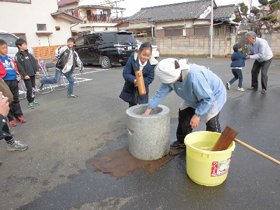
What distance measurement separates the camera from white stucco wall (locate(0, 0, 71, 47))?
1541 centimetres

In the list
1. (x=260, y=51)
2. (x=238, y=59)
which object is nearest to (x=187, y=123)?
(x=260, y=51)

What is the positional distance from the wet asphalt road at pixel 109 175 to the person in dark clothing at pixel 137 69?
2.41ft

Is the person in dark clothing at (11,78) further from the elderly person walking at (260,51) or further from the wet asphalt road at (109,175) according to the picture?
the elderly person walking at (260,51)

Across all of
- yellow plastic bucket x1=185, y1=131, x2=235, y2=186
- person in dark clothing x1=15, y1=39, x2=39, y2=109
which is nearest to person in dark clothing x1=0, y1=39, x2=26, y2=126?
person in dark clothing x1=15, y1=39, x2=39, y2=109

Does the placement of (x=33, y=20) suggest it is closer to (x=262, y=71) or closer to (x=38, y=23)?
(x=38, y=23)

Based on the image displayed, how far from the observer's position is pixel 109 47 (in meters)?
11.4

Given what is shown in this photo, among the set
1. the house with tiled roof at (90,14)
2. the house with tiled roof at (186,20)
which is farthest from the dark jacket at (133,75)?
the house with tiled roof at (90,14)

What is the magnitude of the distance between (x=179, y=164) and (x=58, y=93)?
5493 millimetres

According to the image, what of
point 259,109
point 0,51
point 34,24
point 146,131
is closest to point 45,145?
point 146,131

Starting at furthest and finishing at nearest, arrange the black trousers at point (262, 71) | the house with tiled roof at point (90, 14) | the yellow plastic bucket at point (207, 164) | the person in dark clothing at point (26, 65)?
1. the house with tiled roof at point (90, 14)
2. the black trousers at point (262, 71)
3. the person in dark clothing at point (26, 65)
4. the yellow plastic bucket at point (207, 164)

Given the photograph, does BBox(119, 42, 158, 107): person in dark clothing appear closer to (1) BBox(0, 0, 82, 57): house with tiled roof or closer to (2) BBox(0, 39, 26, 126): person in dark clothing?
(2) BBox(0, 39, 26, 126): person in dark clothing

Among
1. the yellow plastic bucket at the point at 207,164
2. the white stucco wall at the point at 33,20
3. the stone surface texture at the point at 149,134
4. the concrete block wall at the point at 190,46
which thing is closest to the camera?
the yellow plastic bucket at the point at 207,164

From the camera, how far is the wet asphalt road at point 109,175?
229 cm

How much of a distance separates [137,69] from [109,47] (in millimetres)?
8461
